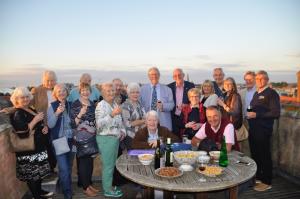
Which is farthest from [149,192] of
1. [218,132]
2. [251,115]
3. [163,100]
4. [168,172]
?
[251,115]

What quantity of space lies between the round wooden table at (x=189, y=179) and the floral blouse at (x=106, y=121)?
1.02 meters

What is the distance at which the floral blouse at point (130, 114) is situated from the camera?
4.79 m

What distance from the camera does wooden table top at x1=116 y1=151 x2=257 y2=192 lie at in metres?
2.75

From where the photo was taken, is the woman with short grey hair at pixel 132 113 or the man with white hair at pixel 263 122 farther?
the man with white hair at pixel 263 122

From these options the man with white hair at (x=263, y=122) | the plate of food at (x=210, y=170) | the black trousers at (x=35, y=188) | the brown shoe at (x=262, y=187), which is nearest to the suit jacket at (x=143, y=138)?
the plate of food at (x=210, y=170)

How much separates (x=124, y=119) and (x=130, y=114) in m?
0.13

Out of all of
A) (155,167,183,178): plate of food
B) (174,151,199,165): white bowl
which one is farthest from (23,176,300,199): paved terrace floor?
(155,167,183,178): plate of food

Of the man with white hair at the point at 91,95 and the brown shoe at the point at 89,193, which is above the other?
the man with white hair at the point at 91,95

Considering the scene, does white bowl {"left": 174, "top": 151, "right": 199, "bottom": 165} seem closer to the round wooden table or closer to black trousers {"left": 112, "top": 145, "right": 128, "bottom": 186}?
the round wooden table

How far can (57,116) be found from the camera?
4.53 meters

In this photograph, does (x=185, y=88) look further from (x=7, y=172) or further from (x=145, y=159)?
(x=7, y=172)

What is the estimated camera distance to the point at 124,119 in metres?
4.79

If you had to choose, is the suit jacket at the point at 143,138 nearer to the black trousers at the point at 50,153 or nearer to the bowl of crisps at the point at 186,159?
the bowl of crisps at the point at 186,159

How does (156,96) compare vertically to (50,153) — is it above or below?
above
